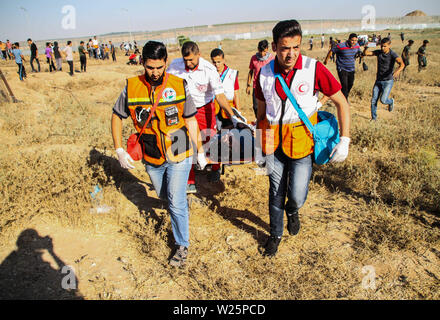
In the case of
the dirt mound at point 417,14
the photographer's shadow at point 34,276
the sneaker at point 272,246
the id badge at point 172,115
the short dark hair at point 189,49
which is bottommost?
the photographer's shadow at point 34,276

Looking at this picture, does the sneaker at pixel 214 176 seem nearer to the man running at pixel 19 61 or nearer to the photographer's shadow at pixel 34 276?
the photographer's shadow at pixel 34 276

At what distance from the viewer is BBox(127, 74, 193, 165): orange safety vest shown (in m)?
2.57

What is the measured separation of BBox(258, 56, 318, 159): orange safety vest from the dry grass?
1.15m

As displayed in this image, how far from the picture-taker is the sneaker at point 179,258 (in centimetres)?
278

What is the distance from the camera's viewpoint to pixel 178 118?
2.66 metres

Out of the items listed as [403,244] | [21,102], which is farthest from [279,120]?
[21,102]

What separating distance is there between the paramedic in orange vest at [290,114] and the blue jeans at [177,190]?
2.67 feet

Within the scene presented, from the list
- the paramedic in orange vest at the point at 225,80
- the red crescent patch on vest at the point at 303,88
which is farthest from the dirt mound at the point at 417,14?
the red crescent patch on vest at the point at 303,88

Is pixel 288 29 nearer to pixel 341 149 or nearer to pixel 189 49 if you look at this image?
pixel 341 149

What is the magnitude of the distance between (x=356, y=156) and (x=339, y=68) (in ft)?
11.0

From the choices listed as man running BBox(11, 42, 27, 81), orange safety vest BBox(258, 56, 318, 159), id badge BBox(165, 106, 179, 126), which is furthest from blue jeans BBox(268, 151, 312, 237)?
man running BBox(11, 42, 27, 81)

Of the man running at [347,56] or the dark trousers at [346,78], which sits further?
the dark trousers at [346,78]

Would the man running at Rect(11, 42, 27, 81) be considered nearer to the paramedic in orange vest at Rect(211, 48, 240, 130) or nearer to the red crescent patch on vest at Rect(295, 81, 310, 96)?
the paramedic in orange vest at Rect(211, 48, 240, 130)

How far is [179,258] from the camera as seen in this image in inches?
110
